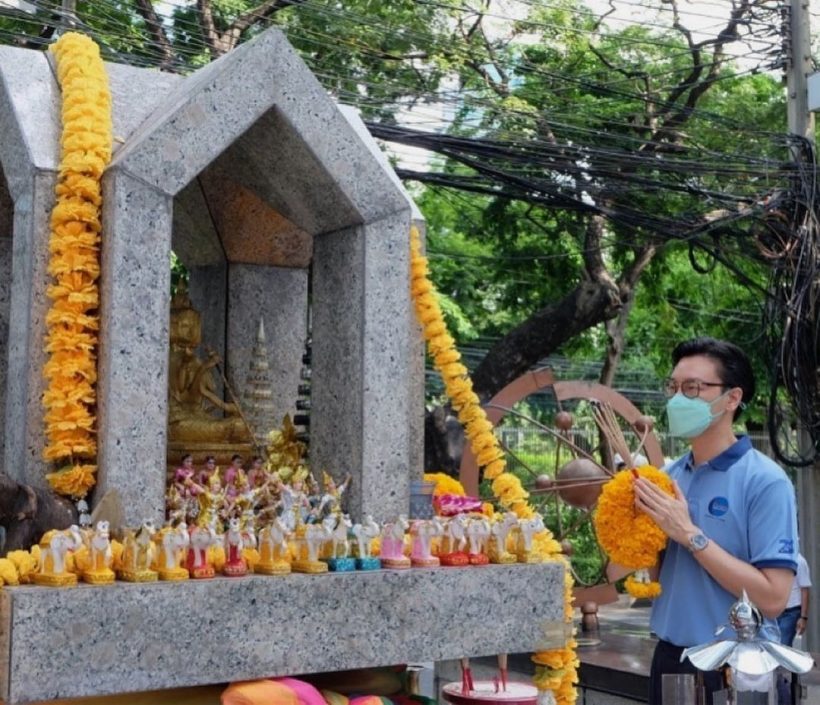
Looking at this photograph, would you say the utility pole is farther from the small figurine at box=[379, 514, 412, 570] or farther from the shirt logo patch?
the shirt logo patch

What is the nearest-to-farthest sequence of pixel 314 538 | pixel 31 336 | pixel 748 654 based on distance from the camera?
pixel 748 654
pixel 314 538
pixel 31 336

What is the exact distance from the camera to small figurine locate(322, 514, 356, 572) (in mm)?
4457

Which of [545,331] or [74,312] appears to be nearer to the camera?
[74,312]

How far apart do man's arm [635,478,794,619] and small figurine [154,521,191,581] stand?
1.63 metres

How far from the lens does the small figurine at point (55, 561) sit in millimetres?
3900

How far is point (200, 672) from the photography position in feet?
13.3

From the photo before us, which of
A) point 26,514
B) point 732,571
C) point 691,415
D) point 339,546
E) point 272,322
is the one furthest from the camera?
point 272,322

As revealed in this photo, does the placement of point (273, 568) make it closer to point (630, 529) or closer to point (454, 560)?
point (454, 560)

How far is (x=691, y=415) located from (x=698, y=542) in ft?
1.43

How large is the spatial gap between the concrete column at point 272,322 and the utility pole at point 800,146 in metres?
6.10

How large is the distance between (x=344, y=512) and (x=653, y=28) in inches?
399

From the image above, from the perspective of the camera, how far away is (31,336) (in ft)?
15.3

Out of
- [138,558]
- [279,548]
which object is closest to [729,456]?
[279,548]

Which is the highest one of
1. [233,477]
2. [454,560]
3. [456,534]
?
[233,477]
